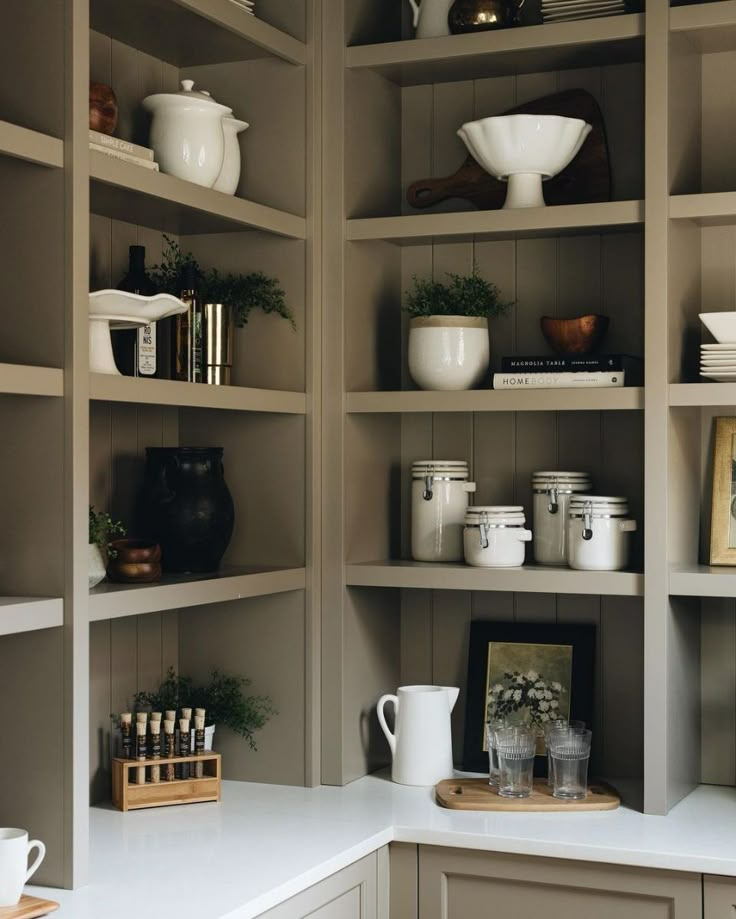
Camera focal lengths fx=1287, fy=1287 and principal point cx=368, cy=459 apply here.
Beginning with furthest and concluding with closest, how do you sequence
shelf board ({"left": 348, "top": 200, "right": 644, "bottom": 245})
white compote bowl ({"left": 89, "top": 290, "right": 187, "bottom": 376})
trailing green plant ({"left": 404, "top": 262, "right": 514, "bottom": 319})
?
trailing green plant ({"left": 404, "top": 262, "right": 514, "bottom": 319}), shelf board ({"left": 348, "top": 200, "right": 644, "bottom": 245}), white compote bowl ({"left": 89, "top": 290, "right": 187, "bottom": 376})

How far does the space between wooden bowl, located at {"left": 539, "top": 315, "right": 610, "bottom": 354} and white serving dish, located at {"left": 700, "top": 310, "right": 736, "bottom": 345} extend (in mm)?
281

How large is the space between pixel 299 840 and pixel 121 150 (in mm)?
1286

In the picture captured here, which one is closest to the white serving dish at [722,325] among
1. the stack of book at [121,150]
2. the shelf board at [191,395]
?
the shelf board at [191,395]

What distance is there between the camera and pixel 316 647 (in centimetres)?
278

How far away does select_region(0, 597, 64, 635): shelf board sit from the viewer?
6.35 ft

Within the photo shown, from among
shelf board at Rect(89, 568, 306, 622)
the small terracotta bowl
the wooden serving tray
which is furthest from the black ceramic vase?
the wooden serving tray

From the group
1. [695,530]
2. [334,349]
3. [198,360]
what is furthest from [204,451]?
[695,530]

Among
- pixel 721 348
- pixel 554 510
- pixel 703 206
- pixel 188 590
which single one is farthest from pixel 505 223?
pixel 188 590

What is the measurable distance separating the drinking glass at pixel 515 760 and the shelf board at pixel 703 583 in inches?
16.7

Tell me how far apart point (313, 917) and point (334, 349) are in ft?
3.86

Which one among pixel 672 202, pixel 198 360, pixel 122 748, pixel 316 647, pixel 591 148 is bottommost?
pixel 122 748

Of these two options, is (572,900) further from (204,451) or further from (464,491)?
(204,451)

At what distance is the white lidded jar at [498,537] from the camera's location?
2.72 metres

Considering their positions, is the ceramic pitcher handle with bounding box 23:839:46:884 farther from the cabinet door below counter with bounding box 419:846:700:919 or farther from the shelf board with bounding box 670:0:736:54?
the shelf board with bounding box 670:0:736:54
